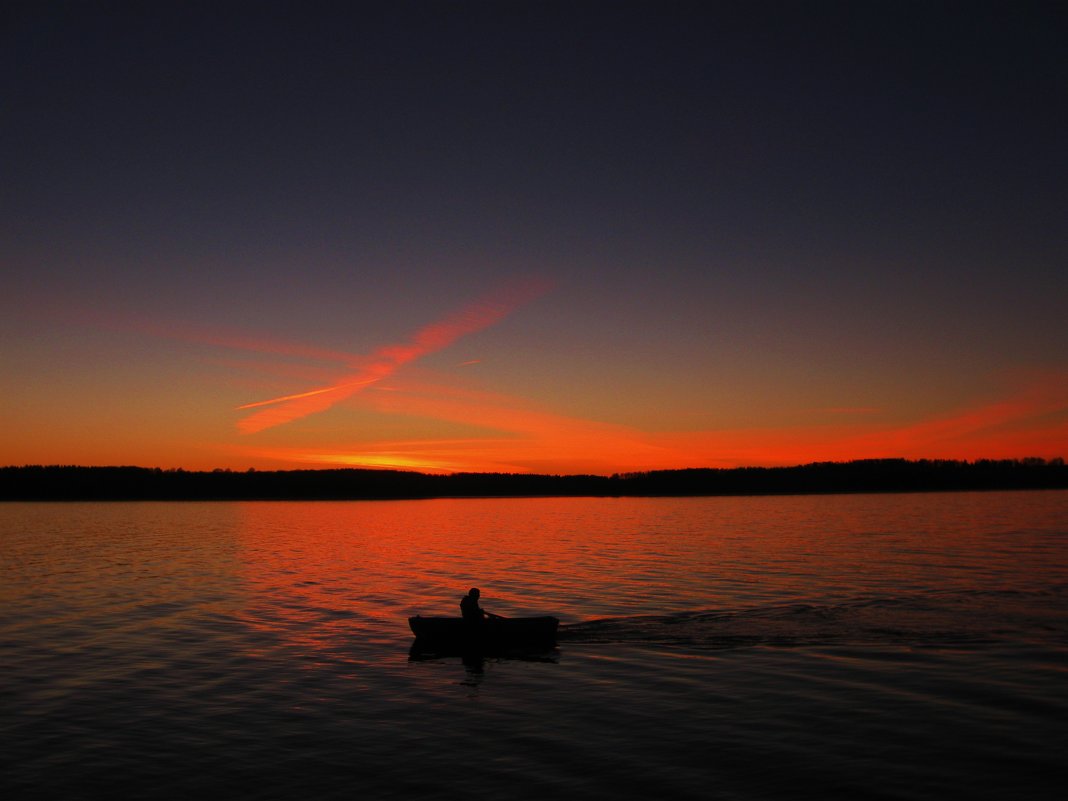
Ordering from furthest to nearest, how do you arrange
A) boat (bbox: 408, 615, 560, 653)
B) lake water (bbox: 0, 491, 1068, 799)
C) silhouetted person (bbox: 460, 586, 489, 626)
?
silhouetted person (bbox: 460, 586, 489, 626), boat (bbox: 408, 615, 560, 653), lake water (bbox: 0, 491, 1068, 799)

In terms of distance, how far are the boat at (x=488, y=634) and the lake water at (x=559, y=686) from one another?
1039 millimetres

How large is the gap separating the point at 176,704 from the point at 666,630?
20.2 meters

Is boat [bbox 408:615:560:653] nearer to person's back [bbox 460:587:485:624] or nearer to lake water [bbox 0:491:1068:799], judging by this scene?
person's back [bbox 460:587:485:624]

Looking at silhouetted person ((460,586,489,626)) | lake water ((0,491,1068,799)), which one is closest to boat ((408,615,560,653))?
silhouetted person ((460,586,489,626))

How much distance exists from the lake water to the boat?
1039 mm

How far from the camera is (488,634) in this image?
115 feet

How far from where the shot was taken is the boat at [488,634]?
3497 cm

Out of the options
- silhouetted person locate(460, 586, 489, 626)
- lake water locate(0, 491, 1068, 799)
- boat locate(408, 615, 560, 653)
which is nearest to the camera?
lake water locate(0, 491, 1068, 799)

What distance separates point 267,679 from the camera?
1172 inches

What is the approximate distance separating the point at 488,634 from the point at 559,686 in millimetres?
6573

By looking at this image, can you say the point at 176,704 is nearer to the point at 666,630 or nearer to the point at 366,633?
the point at 366,633

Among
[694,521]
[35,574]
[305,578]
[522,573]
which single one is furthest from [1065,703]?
[694,521]

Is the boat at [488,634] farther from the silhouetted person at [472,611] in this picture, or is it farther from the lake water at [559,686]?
the lake water at [559,686]

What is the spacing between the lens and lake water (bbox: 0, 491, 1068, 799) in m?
20.0
